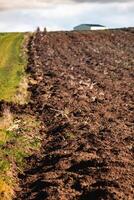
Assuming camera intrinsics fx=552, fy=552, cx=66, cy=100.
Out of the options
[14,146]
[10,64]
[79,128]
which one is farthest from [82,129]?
[10,64]

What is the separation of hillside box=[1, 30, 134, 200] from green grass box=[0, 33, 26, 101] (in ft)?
3.74

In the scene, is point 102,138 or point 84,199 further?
Result: point 102,138

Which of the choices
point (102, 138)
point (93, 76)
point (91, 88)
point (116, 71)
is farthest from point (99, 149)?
point (116, 71)

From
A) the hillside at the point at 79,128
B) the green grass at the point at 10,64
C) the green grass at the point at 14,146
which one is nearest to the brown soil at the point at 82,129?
the hillside at the point at 79,128

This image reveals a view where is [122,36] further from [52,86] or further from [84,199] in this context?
[84,199]

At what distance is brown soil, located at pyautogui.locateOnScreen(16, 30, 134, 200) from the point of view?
58.0ft

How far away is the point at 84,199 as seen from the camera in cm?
1658

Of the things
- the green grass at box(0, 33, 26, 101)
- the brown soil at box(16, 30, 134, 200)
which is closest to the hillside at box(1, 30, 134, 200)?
the brown soil at box(16, 30, 134, 200)

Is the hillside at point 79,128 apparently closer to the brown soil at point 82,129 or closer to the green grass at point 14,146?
the brown soil at point 82,129

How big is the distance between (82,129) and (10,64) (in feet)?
86.9

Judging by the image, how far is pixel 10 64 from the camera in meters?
50.2

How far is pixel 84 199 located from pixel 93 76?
79.9 feet

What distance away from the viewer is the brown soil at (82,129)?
17688 mm

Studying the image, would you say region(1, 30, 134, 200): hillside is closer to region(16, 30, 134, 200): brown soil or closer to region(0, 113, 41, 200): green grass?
region(16, 30, 134, 200): brown soil
